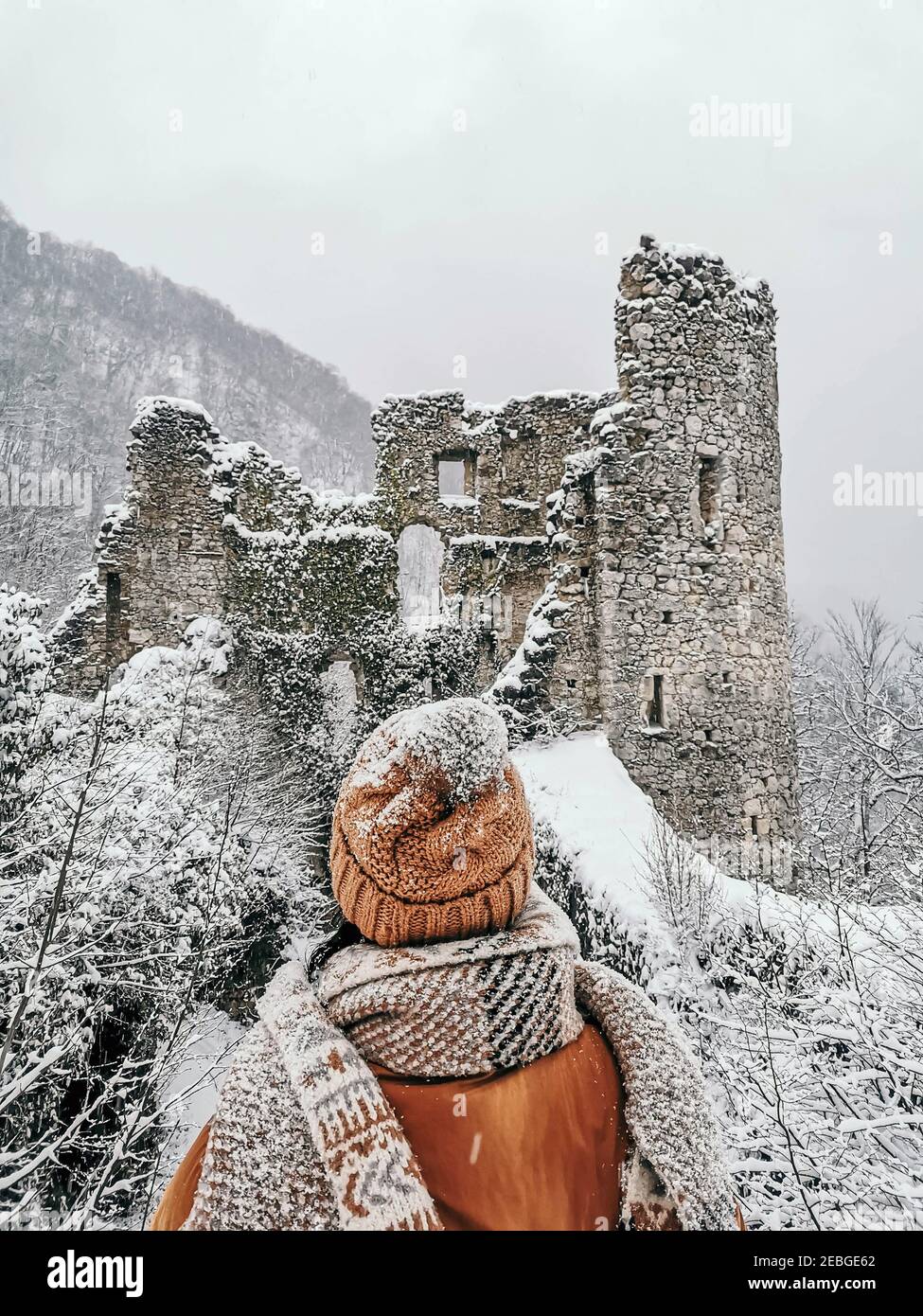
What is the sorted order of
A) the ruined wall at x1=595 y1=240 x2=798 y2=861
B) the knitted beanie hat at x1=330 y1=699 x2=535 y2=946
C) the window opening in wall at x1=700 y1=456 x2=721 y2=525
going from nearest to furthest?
the knitted beanie hat at x1=330 y1=699 x2=535 y2=946
the ruined wall at x1=595 y1=240 x2=798 y2=861
the window opening in wall at x1=700 y1=456 x2=721 y2=525

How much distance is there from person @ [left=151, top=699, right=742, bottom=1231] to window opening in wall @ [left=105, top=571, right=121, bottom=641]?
1237cm

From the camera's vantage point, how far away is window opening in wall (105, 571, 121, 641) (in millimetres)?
12141

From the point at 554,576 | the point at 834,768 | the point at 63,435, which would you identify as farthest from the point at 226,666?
the point at 63,435

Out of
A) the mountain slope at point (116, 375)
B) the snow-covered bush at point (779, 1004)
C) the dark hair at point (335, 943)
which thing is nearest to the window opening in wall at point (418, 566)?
the mountain slope at point (116, 375)

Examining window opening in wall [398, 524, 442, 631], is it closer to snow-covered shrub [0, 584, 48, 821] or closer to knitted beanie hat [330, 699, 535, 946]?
snow-covered shrub [0, 584, 48, 821]

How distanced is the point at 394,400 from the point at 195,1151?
14853 mm

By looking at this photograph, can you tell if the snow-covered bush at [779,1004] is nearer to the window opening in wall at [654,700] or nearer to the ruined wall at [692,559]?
the window opening in wall at [654,700]

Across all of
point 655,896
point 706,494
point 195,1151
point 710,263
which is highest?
point 710,263

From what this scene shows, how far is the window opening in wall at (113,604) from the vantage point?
478 inches

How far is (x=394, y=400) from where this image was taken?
1459 cm

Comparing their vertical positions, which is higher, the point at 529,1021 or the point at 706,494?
the point at 706,494

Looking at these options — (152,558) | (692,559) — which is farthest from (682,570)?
(152,558)

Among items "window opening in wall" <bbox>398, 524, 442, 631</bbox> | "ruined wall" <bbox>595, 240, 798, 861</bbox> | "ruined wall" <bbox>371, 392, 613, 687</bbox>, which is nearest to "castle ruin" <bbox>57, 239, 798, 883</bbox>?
"ruined wall" <bbox>595, 240, 798, 861</bbox>
